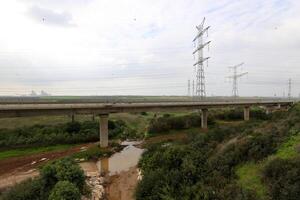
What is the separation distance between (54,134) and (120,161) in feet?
56.4

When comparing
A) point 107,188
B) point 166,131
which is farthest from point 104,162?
point 166,131

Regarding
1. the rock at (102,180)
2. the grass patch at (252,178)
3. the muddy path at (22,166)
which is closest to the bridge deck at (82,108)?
the muddy path at (22,166)

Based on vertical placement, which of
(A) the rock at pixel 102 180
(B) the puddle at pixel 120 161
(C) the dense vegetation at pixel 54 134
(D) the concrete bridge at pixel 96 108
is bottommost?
(B) the puddle at pixel 120 161

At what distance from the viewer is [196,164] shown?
56.3 feet

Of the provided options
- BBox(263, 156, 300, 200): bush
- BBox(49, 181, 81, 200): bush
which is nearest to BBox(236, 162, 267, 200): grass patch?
BBox(263, 156, 300, 200): bush

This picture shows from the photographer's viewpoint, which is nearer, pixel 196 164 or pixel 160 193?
pixel 160 193

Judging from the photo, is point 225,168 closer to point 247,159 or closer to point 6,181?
point 247,159

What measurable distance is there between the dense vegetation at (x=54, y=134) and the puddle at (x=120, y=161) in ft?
31.8

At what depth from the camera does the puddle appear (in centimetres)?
2689

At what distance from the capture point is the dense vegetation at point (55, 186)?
14.9 meters

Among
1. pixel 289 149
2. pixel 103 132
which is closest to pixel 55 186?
pixel 289 149

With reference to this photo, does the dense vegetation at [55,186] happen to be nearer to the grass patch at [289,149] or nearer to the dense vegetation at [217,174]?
the dense vegetation at [217,174]

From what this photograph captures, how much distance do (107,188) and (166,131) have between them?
3093cm

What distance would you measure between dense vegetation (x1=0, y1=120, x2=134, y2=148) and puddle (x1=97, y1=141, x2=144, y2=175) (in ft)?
31.8
